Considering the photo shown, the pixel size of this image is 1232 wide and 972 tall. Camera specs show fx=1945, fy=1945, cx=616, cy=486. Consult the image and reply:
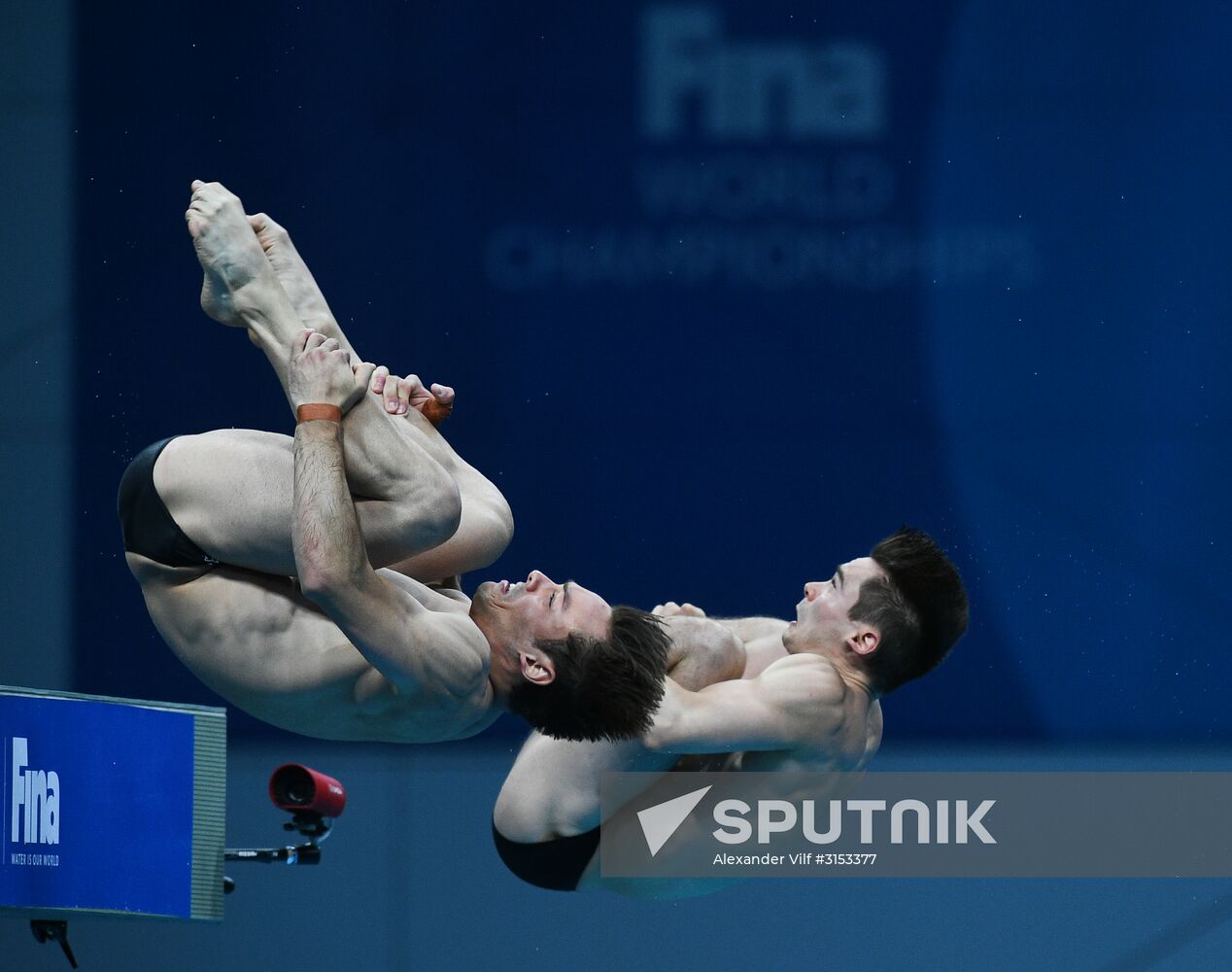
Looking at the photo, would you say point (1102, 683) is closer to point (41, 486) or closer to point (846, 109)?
point (846, 109)

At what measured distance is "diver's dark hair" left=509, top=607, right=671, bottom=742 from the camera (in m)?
3.90

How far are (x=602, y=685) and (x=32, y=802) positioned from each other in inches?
65.7

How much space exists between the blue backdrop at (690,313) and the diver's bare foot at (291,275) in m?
3.22

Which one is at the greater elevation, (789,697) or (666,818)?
(789,697)

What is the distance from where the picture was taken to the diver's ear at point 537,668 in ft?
12.8

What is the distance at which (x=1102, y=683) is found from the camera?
7082 millimetres

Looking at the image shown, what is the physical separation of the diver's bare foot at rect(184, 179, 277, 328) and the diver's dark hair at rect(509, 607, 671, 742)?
0.94 meters

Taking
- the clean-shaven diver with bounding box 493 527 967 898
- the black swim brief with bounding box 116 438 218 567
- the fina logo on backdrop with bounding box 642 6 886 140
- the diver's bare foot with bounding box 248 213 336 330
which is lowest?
the clean-shaven diver with bounding box 493 527 967 898

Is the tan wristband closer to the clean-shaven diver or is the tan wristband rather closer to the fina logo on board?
the clean-shaven diver

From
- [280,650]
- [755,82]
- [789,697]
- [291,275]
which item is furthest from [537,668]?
[755,82]

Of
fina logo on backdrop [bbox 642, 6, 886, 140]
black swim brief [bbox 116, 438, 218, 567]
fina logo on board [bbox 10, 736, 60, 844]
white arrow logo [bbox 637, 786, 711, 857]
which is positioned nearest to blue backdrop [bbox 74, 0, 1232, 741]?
fina logo on backdrop [bbox 642, 6, 886, 140]

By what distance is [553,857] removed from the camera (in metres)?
4.53

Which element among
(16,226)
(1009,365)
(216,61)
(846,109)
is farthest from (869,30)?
(16,226)

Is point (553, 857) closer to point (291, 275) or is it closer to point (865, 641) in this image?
point (865, 641)
